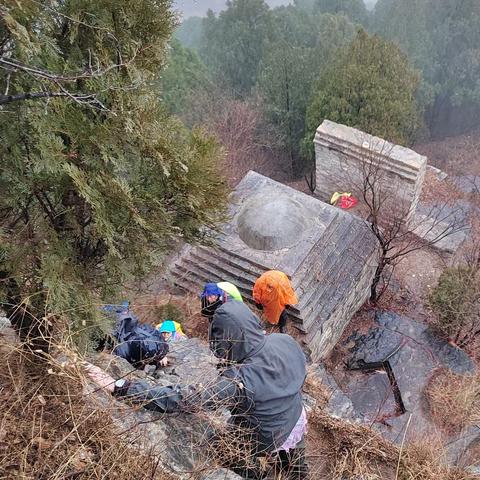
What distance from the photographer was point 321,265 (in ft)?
31.7

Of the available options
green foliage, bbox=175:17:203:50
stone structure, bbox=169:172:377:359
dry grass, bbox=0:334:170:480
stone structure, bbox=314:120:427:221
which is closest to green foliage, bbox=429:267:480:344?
stone structure, bbox=169:172:377:359

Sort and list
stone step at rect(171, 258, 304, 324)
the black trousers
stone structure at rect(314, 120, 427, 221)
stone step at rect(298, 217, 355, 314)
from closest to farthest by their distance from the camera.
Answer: the black trousers → stone step at rect(298, 217, 355, 314) → stone step at rect(171, 258, 304, 324) → stone structure at rect(314, 120, 427, 221)

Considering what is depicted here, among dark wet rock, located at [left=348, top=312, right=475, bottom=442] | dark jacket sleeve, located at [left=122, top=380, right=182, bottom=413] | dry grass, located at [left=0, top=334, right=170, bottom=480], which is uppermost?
dry grass, located at [left=0, top=334, right=170, bottom=480]

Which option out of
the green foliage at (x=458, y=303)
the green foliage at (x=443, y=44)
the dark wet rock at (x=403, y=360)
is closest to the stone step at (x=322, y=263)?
the dark wet rock at (x=403, y=360)

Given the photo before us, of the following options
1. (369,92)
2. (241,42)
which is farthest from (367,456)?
(241,42)

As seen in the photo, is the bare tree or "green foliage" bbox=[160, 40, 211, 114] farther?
"green foliage" bbox=[160, 40, 211, 114]

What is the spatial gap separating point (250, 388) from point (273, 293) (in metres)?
4.19

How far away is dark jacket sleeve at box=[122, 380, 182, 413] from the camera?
11.8 feet

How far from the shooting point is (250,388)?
3641 mm

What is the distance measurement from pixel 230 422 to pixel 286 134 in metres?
16.6

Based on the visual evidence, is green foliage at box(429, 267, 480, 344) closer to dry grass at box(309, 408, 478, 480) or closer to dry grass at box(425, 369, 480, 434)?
dry grass at box(425, 369, 480, 434)

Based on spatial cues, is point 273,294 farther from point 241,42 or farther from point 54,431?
point 241,42

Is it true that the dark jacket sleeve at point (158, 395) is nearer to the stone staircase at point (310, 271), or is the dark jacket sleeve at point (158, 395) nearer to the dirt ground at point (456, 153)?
the stone staircase at point (310, 271)

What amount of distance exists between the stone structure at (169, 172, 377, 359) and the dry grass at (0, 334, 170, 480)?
6.06 m
